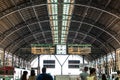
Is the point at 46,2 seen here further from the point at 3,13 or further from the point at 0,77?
the point at 0,77

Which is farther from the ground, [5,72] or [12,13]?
[12,13]

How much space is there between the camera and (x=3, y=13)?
47.3 m

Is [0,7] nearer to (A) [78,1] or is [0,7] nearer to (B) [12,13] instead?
(B) [12,13]

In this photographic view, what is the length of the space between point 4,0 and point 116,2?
43.7ft

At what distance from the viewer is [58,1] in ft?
158

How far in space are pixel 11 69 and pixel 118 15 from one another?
18228 millimetres

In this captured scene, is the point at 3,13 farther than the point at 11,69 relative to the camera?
Yes

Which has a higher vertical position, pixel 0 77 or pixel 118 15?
pixel 118 15

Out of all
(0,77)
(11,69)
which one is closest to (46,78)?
(0,77)

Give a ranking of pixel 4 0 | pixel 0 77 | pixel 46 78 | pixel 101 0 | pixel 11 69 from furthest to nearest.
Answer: pixel 101 0, pixel 4 0, pixel 11 69, pixel 0 77, pixel 46 78

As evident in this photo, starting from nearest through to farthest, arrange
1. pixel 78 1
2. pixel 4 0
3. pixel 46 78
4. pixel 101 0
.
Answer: pixel 46 78 < pixel 4 0 < pixel 101 0 < pixel 78 1

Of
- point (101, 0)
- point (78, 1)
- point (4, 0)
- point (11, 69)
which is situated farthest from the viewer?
point (78, 1)

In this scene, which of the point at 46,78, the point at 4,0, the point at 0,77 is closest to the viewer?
the point at 46,78

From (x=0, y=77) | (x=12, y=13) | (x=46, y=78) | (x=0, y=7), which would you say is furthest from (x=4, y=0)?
(x=46, y=78)
